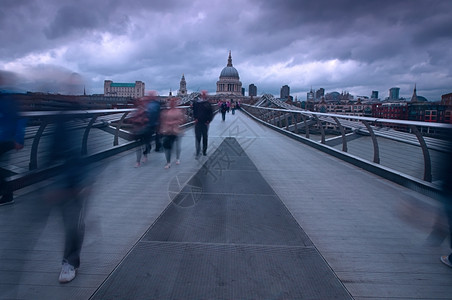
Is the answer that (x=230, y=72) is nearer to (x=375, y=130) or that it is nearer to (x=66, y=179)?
(x=375, y=130)

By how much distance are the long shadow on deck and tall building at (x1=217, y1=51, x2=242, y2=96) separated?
477 feet

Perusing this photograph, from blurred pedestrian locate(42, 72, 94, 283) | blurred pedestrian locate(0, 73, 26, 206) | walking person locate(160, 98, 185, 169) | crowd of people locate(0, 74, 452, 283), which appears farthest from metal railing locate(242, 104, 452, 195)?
walking person locate(160, 98, 185, 169)

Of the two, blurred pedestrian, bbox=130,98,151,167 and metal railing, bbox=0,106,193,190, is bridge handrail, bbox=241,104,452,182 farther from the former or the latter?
blurred pedestrian, bbox=130,98,151,167

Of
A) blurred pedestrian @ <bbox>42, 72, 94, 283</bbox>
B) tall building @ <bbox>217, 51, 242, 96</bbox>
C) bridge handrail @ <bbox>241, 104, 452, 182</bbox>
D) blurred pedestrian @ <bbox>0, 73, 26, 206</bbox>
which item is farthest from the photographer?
tall building @ <bbox>217, 51, 242, 96</bbox>

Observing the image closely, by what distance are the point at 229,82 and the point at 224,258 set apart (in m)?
153

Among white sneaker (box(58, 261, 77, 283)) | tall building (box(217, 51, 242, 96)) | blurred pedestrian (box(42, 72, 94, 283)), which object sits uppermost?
tall building (box(217, 51, 242, 96))

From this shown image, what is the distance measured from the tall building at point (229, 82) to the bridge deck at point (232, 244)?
144403 millimetres

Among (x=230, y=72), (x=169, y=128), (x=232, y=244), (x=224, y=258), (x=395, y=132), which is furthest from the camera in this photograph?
(x=230, y=72)

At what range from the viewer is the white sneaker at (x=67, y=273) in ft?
9.69

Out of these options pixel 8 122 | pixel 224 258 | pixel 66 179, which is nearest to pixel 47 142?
pixel 66 179

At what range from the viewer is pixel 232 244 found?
378 centimetres

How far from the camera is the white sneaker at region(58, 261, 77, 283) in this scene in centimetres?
295

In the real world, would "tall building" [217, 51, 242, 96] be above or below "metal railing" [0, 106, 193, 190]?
above

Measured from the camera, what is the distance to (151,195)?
5.70 meters
